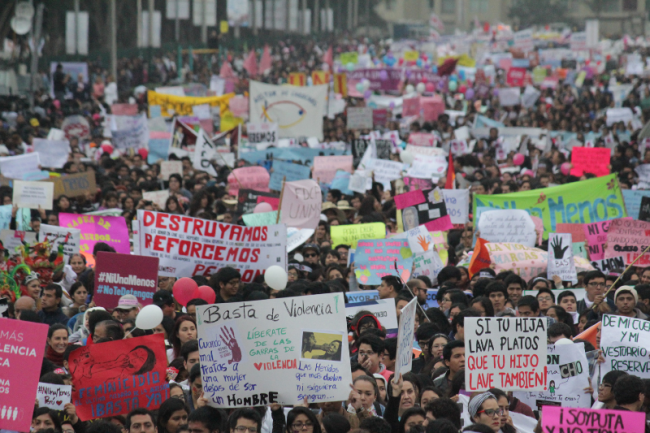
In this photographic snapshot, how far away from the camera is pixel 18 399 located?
5.47 meters

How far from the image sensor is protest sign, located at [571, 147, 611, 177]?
15.8 metres

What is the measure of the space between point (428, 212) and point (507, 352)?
544 cm

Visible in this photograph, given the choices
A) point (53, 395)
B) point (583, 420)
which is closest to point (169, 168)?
point (53, 395)

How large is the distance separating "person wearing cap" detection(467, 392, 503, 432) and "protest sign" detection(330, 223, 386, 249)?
5.57m

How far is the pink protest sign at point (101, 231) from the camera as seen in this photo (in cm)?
1067

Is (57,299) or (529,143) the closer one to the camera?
(57,299)

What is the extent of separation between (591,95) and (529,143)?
10.5 m

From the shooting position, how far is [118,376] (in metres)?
5.91

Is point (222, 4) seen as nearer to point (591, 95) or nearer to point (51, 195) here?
point (591, 95)

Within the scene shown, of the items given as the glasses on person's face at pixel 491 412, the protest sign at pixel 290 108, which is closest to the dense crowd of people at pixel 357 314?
the glasses on person's face at pixel 491 412

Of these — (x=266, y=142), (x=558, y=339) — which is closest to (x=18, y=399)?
(x=558, y=339)

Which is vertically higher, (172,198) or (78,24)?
(78,24)

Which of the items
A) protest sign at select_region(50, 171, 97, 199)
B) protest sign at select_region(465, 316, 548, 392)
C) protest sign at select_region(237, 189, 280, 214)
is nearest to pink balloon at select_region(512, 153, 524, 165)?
protest sign at select_region(237, 189, 280, 214)

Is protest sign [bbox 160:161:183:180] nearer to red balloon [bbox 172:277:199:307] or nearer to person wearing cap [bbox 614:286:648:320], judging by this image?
red balloon [bbox 172:277:199:307]
